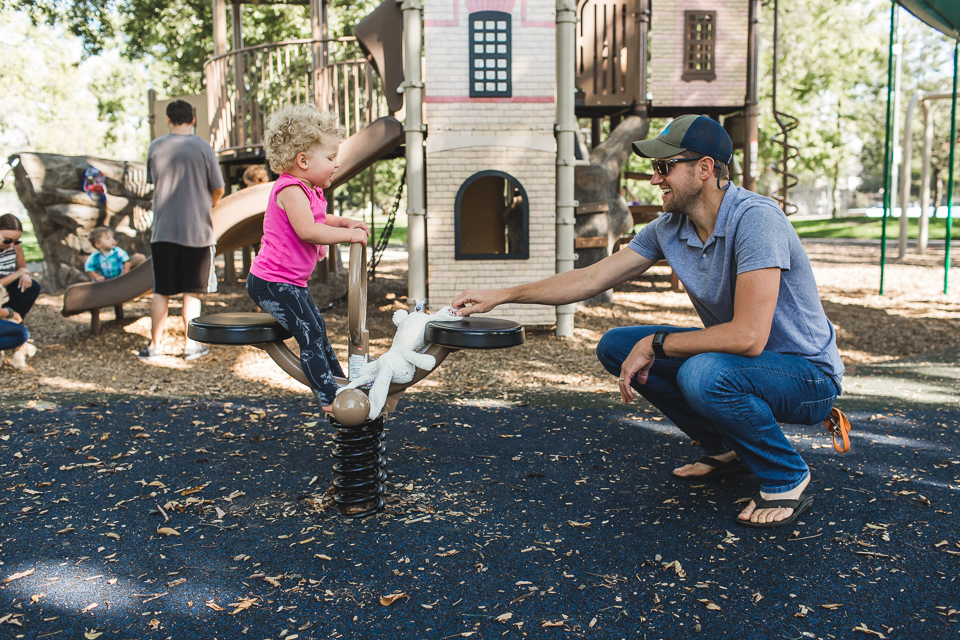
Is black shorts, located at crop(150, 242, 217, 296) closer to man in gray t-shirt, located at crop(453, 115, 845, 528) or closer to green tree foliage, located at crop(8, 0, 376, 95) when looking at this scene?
man in gray t-shirt, located at crop(453, 115, 845, 528)

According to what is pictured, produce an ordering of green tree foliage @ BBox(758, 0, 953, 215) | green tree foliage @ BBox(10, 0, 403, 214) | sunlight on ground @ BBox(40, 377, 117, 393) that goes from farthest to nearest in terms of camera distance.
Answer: green tree foliage @ BBox(758, 0, 953, 215)
green tree foliage @ BBox(10, 0, 403, 214)
sunlight on ground @ BBox(40, 377, 117, 393)

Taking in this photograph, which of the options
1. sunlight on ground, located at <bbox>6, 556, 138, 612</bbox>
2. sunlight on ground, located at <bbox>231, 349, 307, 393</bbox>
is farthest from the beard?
sunlight on ground, located at <bbox>231, 349, 307, 393</bbox>

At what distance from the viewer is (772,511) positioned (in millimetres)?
2684

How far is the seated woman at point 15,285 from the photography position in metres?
5.49

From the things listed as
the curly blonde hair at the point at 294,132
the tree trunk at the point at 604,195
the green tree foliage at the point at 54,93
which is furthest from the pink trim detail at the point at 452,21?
the green tree foliage at the point at 54,93

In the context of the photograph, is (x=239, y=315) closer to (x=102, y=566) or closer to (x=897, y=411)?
(x=102, y=566)

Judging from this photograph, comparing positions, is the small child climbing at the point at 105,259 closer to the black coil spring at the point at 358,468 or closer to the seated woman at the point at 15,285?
the seated woman at the point at 15,285

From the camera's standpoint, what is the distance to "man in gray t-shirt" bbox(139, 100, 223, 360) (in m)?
5.82

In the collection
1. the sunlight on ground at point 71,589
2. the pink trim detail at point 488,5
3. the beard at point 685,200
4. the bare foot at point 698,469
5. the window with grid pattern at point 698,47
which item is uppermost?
the window with grid pattern at point 698,47

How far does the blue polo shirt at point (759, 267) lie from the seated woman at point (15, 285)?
4950 mm

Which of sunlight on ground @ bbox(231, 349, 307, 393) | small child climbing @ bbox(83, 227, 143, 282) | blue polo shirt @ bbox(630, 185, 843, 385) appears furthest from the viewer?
small child climbing @ bbox(83, 227, 143, 282)

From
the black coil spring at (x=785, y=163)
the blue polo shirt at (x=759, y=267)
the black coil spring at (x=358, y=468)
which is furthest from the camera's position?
the black coil spring at (x=785, y=163)

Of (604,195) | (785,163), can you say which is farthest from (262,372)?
(785,163)

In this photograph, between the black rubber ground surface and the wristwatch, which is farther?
the wristwatch
